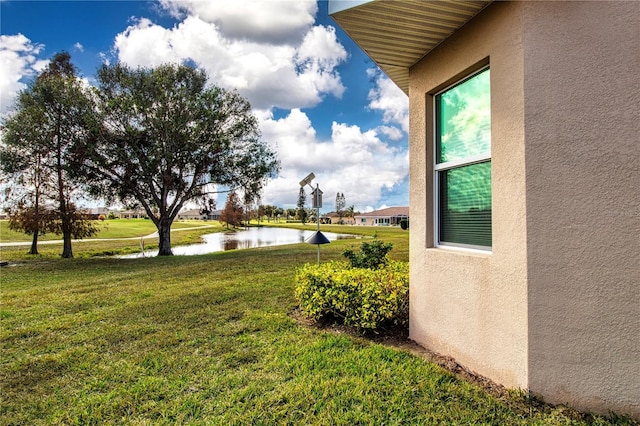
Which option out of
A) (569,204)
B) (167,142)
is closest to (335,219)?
(167,142)

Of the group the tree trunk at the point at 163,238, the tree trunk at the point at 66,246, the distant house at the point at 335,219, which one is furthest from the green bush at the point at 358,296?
the distant house at the point at 335,219

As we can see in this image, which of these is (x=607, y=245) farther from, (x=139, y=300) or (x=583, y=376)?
(x=139, y=300)

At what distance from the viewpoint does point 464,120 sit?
3.10 meters

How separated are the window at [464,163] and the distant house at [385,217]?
49.0 meters

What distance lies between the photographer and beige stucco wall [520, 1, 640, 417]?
86.4 inches

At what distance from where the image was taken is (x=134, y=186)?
14.1m

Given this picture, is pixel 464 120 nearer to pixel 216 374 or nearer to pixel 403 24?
pixel 403 24

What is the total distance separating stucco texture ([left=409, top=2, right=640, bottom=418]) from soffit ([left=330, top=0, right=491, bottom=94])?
1.27ft

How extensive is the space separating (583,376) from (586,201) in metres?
1.23

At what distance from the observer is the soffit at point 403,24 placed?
2654 mm

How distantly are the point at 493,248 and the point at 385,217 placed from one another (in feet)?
180

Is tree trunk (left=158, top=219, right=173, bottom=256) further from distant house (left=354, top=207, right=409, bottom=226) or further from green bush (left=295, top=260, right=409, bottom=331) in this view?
distant house (left=354, top=207, right=409, bottom=226)

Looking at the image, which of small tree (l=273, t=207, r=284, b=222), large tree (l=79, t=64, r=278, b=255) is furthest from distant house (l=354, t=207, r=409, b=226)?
large tree (l=79, t=64, r=278, b=255)

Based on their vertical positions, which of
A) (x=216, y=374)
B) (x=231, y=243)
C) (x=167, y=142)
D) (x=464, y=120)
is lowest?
(x=231, y=243)
